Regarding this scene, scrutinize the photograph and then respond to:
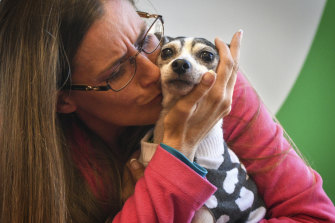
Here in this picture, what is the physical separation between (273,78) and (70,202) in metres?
1.43

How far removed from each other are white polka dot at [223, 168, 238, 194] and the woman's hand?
0.15 m

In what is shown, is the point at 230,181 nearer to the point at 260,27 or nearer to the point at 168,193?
the point at 168,193

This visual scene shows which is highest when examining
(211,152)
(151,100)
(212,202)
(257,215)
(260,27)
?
(260,27)

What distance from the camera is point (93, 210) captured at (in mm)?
875

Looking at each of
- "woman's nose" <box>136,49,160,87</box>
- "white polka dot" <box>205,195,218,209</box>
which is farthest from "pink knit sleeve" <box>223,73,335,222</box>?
"woman's nose" <box>136,49,160,87</box>

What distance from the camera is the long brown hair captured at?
2.34 feet

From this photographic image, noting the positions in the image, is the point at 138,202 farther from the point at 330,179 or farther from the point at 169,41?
the point at 330,179

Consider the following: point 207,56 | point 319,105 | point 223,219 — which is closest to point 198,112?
point 207,56

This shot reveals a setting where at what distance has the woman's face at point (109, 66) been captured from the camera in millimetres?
733

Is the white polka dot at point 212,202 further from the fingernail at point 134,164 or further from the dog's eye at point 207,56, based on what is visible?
the dog's eye at point 207,56

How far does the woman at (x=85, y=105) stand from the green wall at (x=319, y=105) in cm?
65

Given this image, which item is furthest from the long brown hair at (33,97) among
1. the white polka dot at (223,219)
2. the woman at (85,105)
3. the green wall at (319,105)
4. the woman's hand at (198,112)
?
the green wall at (319,105)

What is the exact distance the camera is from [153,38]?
92 centimetres

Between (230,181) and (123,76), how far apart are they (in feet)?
1.59
